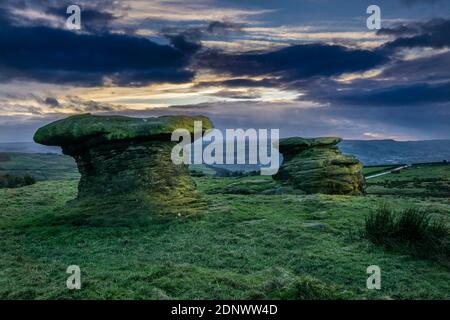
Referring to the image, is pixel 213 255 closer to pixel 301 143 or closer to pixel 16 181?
pixel 301 143

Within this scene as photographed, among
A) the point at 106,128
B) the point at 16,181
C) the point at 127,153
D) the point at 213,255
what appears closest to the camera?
the point at 213,255

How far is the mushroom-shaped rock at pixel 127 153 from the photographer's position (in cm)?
2272

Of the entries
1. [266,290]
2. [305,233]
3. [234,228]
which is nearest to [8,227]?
[234,228]

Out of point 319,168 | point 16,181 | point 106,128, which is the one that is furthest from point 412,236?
point 16,181

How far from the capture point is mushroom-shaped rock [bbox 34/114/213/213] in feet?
74.5

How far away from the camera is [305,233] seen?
18719 millimetres

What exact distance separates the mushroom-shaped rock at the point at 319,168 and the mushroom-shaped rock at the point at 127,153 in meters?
15.9

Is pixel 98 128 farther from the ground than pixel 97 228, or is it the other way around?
pixel 98 128

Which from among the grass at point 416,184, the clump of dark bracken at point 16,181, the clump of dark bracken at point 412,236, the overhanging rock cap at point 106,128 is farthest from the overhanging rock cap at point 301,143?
the clump of dark bracken at point 16,181

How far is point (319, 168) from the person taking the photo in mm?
37719

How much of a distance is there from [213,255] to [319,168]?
77.8ft

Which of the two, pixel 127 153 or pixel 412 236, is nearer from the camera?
pixel 412 236

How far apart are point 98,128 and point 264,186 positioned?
21006mm
